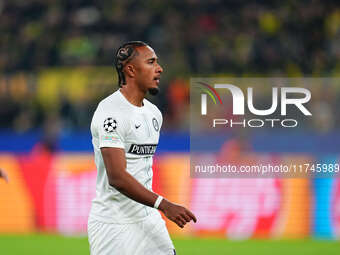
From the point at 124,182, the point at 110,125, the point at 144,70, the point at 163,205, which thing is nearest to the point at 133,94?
the point at 144,70

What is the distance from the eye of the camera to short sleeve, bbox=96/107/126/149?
4797 mm

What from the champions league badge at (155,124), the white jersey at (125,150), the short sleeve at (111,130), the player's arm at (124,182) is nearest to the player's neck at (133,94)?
the white jersey at (125,150)

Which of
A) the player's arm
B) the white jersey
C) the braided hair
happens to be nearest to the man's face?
the braided hair

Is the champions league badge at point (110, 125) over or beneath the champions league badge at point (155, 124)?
over

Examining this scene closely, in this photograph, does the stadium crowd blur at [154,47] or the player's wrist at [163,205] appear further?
Answer: the stadium crowd blur at [154,47]

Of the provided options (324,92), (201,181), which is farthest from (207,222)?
(324,92)

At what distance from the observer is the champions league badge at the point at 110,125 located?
4809 mm

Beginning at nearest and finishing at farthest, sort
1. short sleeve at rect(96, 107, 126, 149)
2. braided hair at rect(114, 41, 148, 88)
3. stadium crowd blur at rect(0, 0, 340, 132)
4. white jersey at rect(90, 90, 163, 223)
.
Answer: short sleeve at rect(96, 107, 126, 149)
white jersey at rect(90, 90, 163, 223)
braided hair at rect(114, 41, 148, 88)
stadium crowd blur at rect(0, 0, 340, 132)

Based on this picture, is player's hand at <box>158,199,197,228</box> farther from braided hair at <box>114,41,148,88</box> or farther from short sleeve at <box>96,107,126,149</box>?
braided hair at <box>114,41,148,88</box>

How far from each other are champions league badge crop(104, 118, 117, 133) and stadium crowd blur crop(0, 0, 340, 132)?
7.93 m

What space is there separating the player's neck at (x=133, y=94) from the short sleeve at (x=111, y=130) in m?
0.27

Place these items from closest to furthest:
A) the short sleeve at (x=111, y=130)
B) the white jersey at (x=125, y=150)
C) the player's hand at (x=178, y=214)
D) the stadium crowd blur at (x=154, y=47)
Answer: the player's hand at (x=178, y=214), the short sleeve at (x=111, y=130), the white jersey at (x=125, y=150), the stadium crowd blur at (x=154, y=47)

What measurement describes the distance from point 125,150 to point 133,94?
0.42 m

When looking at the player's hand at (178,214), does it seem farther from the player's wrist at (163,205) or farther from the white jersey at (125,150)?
the white jersey at (125,150)
